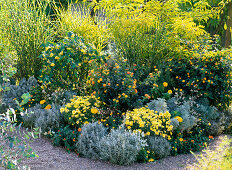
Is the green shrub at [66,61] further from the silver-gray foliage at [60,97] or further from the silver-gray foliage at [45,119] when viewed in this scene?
the silver-gray foliage at [45,119]

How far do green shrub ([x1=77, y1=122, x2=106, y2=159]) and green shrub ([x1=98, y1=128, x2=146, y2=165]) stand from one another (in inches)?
3.4

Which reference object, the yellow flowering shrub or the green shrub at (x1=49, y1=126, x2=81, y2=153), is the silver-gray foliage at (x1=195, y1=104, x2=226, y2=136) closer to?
the yellow flowering shrub

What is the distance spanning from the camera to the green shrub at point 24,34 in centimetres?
452

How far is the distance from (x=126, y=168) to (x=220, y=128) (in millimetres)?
1838

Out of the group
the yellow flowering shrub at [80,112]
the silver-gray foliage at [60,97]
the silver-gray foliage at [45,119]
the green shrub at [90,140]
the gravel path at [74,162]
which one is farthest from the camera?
the silver-gray foliage at [60,97]

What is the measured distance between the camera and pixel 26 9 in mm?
4723

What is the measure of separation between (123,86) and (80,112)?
30.1 inches

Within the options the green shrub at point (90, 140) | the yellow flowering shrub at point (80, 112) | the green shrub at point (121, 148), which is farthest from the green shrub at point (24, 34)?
the green shrub at point (121, 148)

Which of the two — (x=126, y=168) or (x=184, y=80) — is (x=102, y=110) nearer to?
(x=126, y=168)

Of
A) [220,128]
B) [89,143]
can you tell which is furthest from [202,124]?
[89,143]

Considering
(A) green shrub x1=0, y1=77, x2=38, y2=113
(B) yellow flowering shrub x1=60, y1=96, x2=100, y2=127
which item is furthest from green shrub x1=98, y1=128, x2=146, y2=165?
(A) green shrub x1=0, y1=77, x2=38, y2=113

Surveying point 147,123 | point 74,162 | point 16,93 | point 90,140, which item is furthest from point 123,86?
point 16,93

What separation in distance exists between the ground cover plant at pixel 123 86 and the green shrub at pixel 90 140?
1cm

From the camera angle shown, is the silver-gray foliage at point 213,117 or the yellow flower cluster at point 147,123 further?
→ the silver-gray foliage at point 213,117
